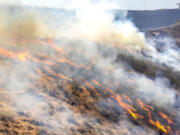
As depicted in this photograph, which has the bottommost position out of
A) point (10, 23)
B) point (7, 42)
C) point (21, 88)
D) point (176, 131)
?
point (176, 131)

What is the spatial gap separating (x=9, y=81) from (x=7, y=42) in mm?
4643

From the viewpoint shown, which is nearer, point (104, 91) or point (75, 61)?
point (104, 91)

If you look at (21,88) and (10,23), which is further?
(10,23)

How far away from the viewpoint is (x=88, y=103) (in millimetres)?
9617

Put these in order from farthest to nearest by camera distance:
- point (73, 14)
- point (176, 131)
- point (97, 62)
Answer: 1. point (73, 14)
2. point (97, 62)
3. point (176, 131)

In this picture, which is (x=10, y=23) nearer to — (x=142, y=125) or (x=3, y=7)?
(x=3, y=7)

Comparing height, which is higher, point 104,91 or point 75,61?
point 75,61

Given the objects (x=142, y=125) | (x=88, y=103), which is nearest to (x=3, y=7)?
(x=88, y=103)

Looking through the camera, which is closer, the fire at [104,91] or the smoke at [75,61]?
the smoke at [75,61]

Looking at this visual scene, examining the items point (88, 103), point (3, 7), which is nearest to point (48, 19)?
point (3, 7)

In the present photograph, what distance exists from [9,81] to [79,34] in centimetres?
1023

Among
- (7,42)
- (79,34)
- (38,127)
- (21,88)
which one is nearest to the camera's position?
(38,127)

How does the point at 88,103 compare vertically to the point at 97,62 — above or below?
below

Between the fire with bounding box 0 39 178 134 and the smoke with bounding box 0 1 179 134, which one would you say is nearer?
the smoke with bounding box 0 1 179 134
